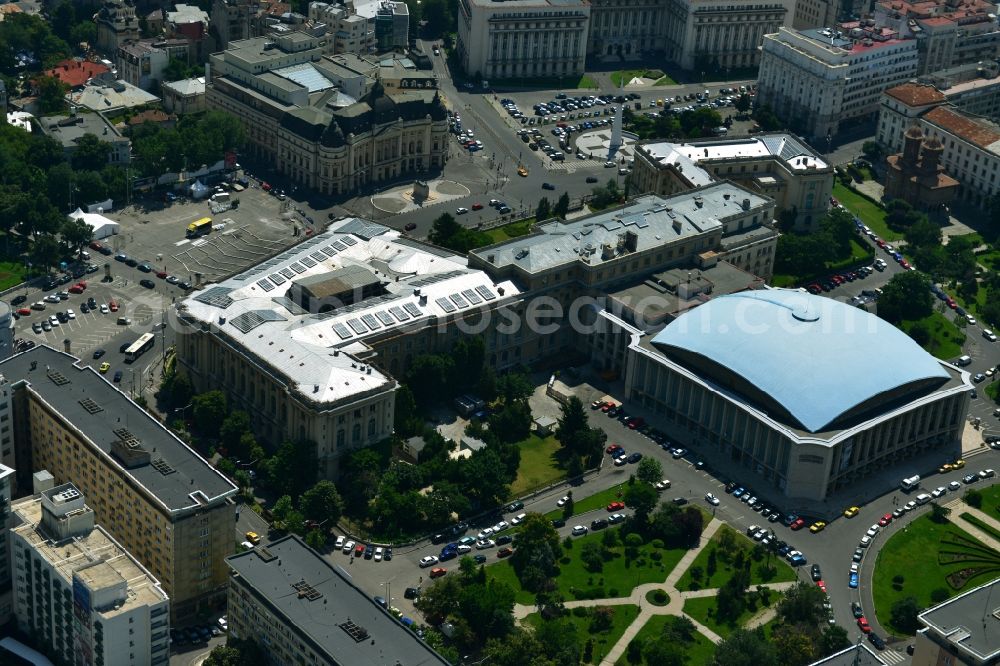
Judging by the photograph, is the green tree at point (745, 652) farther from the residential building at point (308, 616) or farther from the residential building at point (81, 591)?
the residential building at point (81, 591)

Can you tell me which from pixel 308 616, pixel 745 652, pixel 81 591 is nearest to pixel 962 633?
pixel 745 652

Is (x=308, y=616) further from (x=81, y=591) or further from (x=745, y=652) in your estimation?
(x=745, y=652)

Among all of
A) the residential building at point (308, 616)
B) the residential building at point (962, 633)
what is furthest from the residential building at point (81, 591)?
the residential building at point (962, 633)

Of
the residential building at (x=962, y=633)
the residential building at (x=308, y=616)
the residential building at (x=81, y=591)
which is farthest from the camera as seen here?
the residential building at (x=962, y=633)

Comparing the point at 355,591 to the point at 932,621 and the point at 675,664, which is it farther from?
the point at 932,621

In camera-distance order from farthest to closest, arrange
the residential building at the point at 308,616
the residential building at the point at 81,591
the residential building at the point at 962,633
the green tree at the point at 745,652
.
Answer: the green tree at the point at 745,652 → the residential building at the point at 962,633 → the residential building at the point at 81,591 → the residential building at the point at 308,616

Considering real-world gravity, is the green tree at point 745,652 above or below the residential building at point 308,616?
below

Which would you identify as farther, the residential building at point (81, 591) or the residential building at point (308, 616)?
the residential building at point (81, 591)
